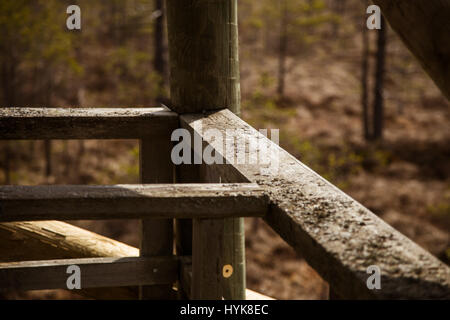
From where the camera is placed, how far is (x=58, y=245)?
275cm

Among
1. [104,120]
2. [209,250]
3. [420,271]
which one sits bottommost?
[209,250]

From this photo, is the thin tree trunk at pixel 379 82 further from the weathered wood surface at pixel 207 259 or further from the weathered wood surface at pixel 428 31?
the weathered wood surface at pixel 428 31

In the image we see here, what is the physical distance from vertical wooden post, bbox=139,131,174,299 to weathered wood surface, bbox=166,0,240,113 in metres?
0.25

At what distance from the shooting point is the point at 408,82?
23984 mm

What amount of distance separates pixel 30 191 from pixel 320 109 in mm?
21376

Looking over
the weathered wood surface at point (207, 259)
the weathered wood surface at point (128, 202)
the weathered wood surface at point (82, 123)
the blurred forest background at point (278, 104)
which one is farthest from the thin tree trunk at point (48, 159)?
the weathered wood surface at point (128, 202)

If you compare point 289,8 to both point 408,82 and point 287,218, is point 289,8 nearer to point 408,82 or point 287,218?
point 408,82

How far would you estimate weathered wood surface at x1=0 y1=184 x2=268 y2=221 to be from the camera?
129cm

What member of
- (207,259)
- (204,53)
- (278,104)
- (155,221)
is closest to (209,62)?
(204,53)

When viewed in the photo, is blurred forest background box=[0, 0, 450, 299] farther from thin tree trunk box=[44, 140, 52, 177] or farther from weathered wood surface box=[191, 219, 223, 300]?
weathered wood surface box=[191, 219, 223, 300]

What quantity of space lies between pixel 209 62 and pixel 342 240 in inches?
62.6

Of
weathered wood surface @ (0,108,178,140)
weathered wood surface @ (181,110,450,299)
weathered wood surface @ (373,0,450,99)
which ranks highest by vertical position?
weathered wood surface @ (373,0,450,99)

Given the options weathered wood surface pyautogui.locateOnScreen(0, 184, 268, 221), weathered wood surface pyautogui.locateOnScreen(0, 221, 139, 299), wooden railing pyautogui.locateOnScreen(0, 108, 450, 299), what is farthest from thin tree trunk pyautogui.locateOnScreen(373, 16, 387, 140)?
weathered wood surface pyautogui.locateOnScreen(0, 184, 268, 221)
